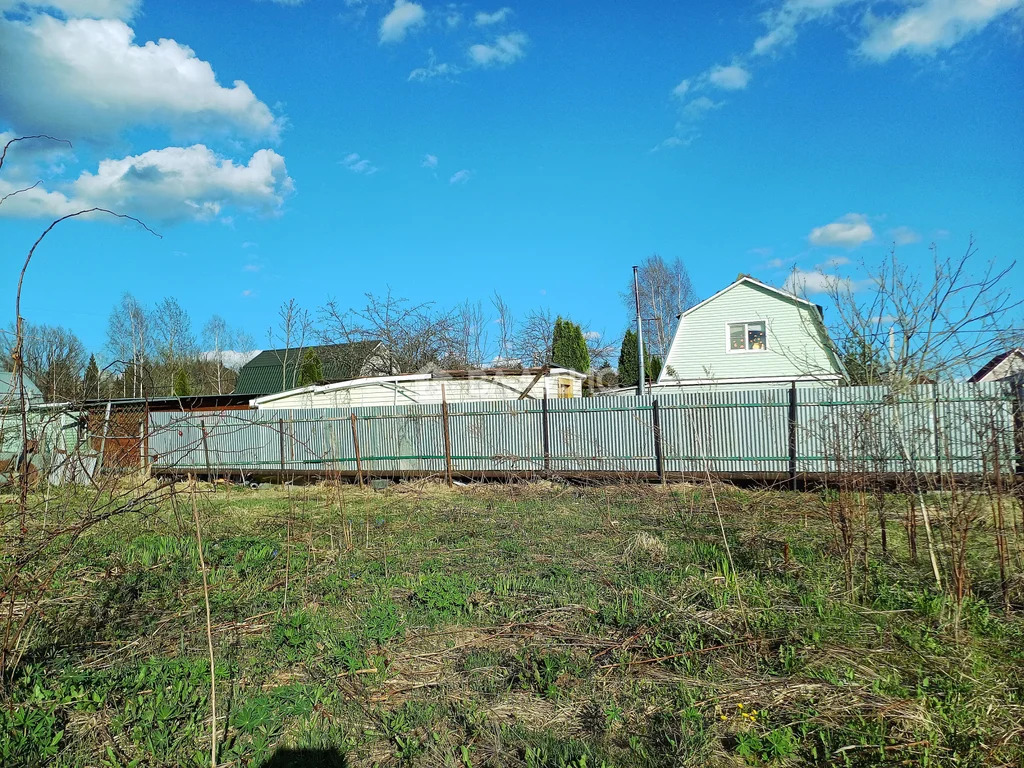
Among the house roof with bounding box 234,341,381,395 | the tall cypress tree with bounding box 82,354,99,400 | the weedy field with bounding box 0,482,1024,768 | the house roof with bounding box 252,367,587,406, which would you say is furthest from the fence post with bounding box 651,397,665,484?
the house roof with bounding box 234,341,381,395

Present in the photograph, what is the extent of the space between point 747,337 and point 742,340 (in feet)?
0.67

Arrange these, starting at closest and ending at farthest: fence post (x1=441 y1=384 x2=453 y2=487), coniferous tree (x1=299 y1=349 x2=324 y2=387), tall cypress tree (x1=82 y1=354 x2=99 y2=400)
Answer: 1. tall cypress tree (x1=82 y1=354 x2=99 y2=400)
2. fence post (x1=441 y1=384 x2=453 y2=487)
3. coniferous tree (x1=299 y1=349 x2=324 y2=387)

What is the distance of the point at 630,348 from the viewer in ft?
137

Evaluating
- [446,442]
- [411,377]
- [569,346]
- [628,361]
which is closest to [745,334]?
[411,377]

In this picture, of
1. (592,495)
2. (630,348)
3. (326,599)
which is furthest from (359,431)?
(630,348)

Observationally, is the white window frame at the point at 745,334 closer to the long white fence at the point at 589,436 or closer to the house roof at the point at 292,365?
the long white fence at the point at 589,436

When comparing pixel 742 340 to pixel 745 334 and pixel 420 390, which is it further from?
pixel 420 390

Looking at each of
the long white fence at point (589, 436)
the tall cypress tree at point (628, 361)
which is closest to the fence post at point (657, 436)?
the long white fence at point (589, 436)

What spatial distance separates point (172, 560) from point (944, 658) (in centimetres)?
657

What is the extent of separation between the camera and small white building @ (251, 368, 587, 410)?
19984mm

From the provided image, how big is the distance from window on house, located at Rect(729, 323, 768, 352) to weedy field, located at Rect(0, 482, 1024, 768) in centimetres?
1771

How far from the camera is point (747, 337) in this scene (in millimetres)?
23953

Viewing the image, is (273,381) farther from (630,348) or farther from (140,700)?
(140,700)

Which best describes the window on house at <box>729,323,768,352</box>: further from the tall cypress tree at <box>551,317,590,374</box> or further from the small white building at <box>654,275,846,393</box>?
the tall cypress tree at <box>551,317,590,374</box>
